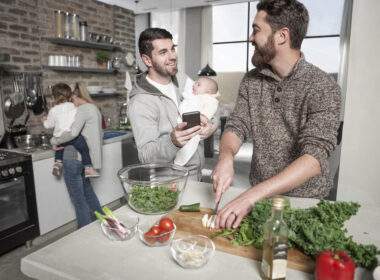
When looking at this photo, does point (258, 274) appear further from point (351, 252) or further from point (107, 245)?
point (107, 245)

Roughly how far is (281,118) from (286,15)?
494 mm

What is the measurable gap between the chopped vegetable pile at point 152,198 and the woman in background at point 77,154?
1.84 meters

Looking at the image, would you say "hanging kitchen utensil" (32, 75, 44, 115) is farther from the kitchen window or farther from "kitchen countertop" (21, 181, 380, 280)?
the kitchen window

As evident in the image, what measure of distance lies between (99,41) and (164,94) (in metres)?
2.56

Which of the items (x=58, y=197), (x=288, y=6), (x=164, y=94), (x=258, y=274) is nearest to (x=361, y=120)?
(x=288, y=6)

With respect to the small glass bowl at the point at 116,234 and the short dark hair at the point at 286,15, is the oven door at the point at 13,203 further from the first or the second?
the short dark hair at the point at 286,15

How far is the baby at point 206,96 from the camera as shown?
7.02 feet

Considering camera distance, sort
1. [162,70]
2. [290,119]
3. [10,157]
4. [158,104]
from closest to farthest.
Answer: [290,119]
[158,104]
[162,70]
[10,157]

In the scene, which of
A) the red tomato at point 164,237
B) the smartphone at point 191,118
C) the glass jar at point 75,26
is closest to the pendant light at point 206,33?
the glass jar at point 75,26

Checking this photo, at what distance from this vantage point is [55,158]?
300 cm

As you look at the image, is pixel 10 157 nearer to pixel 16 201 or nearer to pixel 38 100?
pixel 16 201

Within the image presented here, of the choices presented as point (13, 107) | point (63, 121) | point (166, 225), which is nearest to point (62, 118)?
point (63, 121)

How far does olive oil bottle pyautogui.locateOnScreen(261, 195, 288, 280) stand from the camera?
82 cm

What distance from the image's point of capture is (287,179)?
1.21 m
